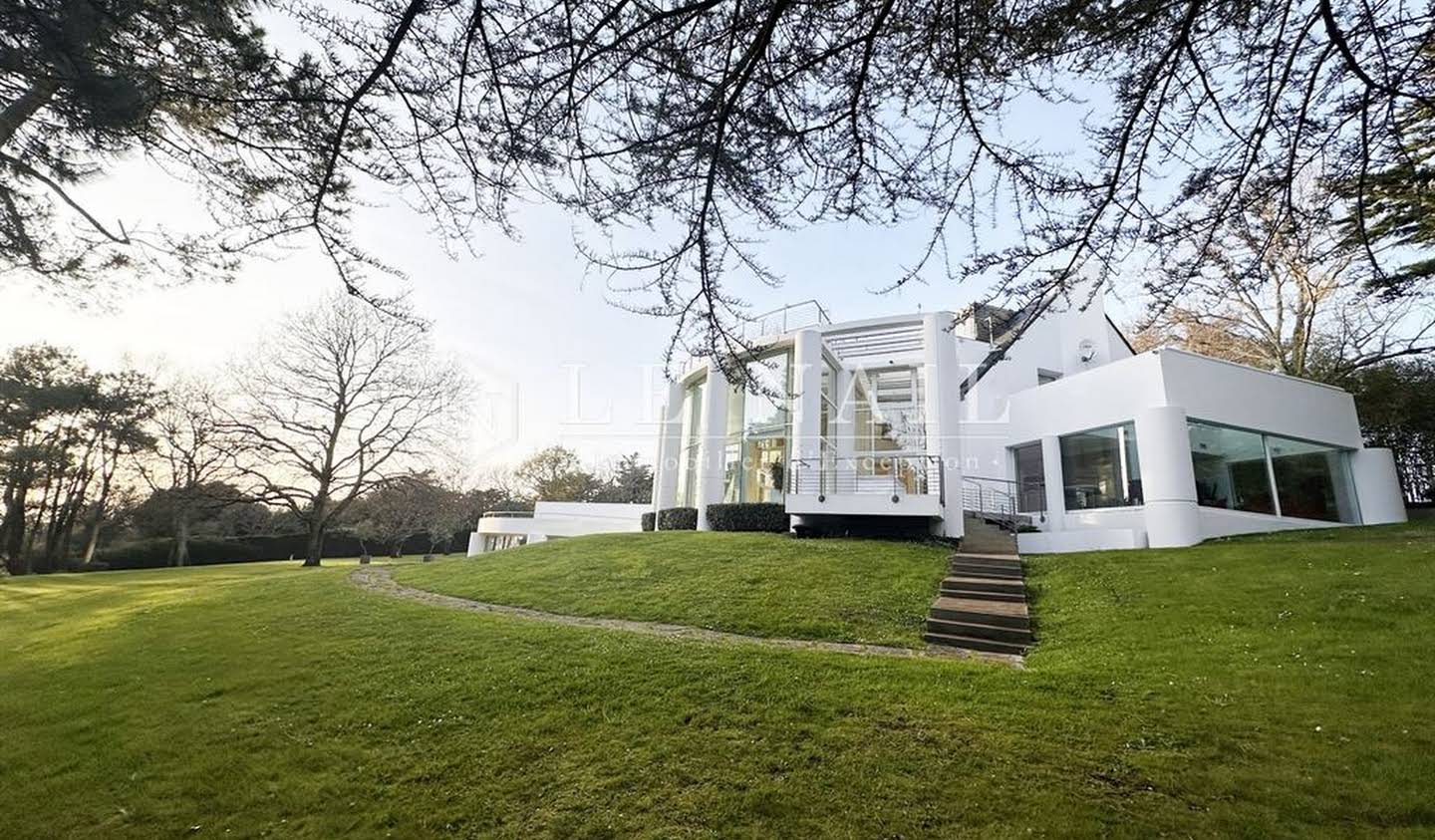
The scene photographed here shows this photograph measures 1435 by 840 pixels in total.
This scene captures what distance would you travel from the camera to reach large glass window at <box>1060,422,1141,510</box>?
1172cm

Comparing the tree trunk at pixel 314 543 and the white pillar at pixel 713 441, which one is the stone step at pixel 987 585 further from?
the tree trunk at pixel 314 543

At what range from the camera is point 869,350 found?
1605 cm

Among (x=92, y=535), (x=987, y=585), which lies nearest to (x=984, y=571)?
(x=987, y=585)

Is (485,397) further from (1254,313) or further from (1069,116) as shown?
(1254,313)

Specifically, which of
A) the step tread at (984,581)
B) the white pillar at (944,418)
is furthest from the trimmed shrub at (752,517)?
the step tread at (984,581)

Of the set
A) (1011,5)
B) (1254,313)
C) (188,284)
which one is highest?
(1254,313)

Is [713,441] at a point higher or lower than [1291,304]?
lower

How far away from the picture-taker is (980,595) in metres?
8.58

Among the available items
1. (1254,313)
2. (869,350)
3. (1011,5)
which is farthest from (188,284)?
(1254,313)

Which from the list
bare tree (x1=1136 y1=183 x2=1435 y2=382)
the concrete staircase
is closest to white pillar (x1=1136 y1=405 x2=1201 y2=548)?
bare tree (x1=1136 y1=183 x2=1435 y2=382)

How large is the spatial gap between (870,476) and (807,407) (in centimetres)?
239

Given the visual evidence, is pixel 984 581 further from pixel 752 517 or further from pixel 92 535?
pixel 92 535

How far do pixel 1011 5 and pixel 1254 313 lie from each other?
793 inches

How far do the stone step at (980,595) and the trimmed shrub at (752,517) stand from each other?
18.7 ft
